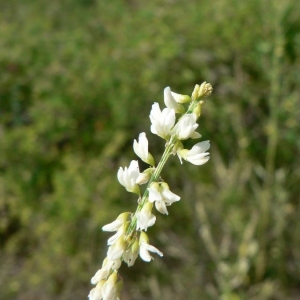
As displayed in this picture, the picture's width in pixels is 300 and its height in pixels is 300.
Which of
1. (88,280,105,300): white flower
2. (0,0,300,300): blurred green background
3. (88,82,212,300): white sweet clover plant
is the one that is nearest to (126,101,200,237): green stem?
(88,82,212,300): white sweet clover plant

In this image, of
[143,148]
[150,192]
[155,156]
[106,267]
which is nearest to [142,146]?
[143,148]

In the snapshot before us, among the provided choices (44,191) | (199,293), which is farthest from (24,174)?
(199,293)

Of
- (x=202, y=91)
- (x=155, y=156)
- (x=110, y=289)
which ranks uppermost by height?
(x=155, y=156)

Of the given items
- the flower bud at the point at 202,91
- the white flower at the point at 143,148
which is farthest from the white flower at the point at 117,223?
the flower bud at the point at 202,91

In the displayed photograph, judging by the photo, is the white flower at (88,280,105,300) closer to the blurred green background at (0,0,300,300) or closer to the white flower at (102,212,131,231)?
the white flower at (102,212,131,231)

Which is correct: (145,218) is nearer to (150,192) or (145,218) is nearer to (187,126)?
(150,192)

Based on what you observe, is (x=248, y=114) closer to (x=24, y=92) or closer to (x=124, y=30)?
(x=124, y=30)
